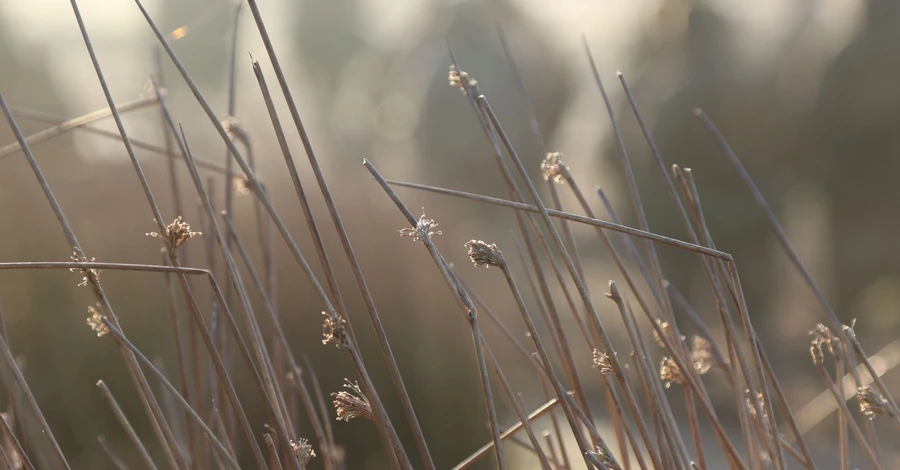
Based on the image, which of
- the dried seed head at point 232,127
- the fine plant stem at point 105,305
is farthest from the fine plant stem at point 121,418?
the dried seed head at point 232,127

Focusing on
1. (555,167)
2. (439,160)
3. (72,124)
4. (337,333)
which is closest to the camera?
(337,333)

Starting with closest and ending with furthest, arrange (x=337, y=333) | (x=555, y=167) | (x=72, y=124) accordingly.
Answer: (x=337, y=333), (x=555, y=167), (x=72, y=124)

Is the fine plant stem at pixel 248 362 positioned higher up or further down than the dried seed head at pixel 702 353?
higher up

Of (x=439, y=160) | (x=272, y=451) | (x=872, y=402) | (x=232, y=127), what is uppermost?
(x=439, y=160)

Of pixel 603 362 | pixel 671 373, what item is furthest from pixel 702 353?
pixel 603 362

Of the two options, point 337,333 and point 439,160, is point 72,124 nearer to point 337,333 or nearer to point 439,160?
point 337,333

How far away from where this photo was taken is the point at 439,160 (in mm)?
4418

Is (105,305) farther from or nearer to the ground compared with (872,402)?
farther from the ground

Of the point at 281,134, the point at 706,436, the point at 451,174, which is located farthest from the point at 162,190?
the point at 706,436

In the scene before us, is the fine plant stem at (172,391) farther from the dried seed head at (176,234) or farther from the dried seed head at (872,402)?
the dried seed head at (872,402)

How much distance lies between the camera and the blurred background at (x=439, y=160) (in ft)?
5.02

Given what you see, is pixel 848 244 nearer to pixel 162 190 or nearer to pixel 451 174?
pixel 451 174

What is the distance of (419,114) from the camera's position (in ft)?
17.0

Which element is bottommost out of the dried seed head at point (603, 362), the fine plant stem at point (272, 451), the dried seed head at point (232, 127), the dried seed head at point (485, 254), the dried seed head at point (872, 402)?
the dried seed head at point (872, 402)
